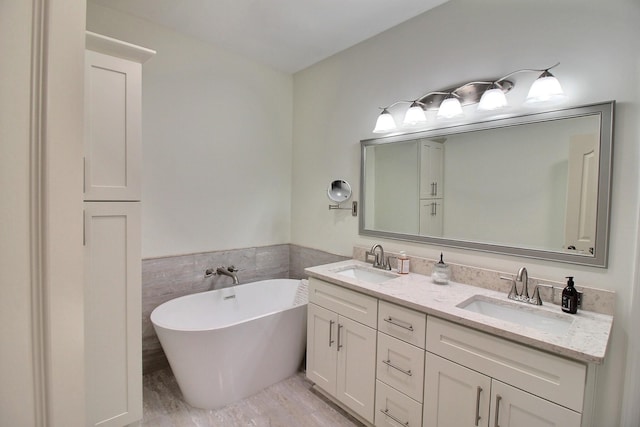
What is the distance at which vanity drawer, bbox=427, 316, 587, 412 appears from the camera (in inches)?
45.1

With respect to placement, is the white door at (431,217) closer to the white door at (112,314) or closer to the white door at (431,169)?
the white door at (431,169)

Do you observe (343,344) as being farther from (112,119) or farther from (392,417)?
(112,119)

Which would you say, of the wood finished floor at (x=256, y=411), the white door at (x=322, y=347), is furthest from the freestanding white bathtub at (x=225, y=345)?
the white door at (x=322, y=347)

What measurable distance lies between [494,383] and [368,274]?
1161 mm

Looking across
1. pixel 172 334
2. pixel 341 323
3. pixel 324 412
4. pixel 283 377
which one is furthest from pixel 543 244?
pixel 172 334

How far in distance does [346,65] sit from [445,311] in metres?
2.24

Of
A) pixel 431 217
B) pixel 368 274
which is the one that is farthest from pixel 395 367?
pixel 431 217

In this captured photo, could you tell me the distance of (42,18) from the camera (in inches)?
14.1

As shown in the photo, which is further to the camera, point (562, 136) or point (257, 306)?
point (257, 306)

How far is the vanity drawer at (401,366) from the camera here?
1.60m

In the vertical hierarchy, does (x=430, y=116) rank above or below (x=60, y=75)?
above

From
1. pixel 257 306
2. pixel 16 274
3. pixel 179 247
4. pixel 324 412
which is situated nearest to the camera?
pixel 16 274

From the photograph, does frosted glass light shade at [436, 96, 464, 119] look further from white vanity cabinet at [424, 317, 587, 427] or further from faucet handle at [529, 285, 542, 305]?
white vanity cabinet at [424, 317, 587, 427]

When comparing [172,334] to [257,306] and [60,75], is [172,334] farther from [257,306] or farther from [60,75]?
[60,75]
